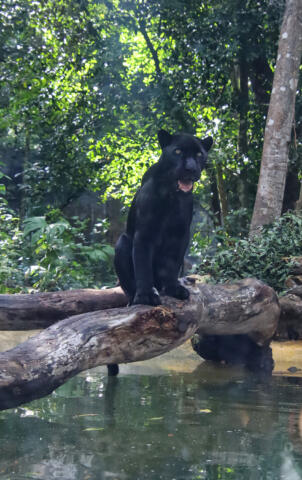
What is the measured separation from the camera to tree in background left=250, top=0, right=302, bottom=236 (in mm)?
7797

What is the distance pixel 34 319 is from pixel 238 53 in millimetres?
6957

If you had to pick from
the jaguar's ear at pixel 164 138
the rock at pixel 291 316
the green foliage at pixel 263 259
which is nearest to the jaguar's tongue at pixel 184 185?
the jaguar's ear at pixel 164 138

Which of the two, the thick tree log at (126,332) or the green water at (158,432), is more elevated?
the thick tree log at (126,332)

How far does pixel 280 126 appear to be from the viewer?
26.0 ft

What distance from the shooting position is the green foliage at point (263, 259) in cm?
661

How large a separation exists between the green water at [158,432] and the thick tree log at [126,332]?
35 centimetres

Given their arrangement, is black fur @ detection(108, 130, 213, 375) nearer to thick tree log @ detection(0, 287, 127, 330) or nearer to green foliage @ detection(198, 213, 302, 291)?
thick tree log @ detection(0, 287, 127, 330)

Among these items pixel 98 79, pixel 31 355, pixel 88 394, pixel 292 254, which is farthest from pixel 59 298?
pixel 98 79

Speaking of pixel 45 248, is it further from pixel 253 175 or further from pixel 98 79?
pixel 253 175

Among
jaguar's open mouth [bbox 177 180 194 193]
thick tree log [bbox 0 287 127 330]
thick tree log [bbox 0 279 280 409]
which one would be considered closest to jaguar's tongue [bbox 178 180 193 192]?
jaguar's open mouth [bbox 177 180 194 193]

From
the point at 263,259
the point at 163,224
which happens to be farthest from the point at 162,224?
the point at 263,259

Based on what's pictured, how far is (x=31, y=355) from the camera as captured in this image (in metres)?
2.74

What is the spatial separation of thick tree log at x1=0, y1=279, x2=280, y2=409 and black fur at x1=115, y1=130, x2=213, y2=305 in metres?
0.21

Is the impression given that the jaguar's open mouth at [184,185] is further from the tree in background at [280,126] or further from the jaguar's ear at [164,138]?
the tree in background at [280,126]
